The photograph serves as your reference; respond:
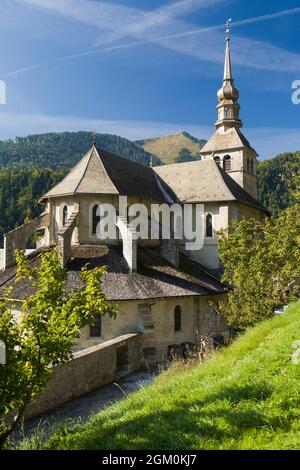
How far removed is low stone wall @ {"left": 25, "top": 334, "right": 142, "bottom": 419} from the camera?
13703mm

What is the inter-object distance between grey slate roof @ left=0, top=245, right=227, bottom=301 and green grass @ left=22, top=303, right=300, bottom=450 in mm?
13050

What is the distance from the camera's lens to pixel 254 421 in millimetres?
5762

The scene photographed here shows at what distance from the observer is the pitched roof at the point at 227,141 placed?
38594mm

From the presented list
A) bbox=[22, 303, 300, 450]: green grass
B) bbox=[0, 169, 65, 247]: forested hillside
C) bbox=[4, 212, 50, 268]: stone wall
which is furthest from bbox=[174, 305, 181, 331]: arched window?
bbox=[0, 169, 65, 247]: forested hillside

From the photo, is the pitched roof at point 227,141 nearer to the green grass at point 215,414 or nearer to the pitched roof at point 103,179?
the pitched roof at point 103,179

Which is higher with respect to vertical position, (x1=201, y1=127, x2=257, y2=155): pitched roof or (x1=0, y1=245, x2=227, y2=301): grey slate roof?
(x1=201, y1=127, x2=257, y2=155): pitched roof

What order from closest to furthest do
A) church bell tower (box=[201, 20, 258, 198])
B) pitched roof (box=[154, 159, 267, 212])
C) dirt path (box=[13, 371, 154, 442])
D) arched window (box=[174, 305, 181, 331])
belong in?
dirt path (box=[13, 371, 154, 442]), arched window (box=[174, 305, 181, 331]), pitched roof (box=[154, 159, 267, 212]), church bell tower (box=[201, 20, 258, 198])

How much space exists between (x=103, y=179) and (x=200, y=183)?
9.43 metres

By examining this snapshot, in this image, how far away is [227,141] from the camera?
129 ft

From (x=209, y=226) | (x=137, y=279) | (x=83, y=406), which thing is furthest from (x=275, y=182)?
(x=83, y=406)

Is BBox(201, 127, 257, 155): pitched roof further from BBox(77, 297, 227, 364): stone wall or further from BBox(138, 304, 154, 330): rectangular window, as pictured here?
BBox(138, 304, 154, 330): rectangular window

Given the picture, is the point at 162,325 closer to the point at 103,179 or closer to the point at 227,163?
the point at 103,179

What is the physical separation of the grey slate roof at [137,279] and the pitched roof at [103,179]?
418 centimetres
